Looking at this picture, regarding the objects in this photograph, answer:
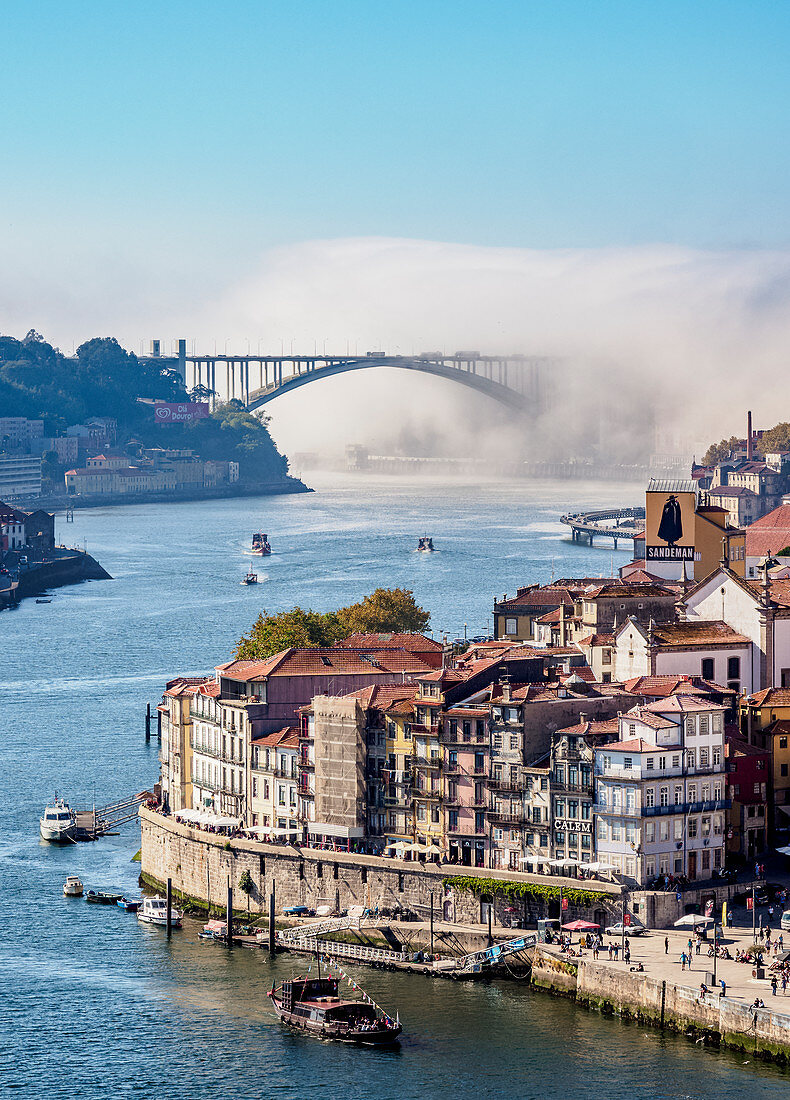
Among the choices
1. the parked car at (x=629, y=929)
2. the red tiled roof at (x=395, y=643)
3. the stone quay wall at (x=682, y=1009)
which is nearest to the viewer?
the stone quay wall at (x=682, y=1009)

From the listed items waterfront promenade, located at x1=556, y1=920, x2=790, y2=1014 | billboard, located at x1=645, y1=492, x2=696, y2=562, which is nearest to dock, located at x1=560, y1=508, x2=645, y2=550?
billboard, located at x1=645, y1=492, x2=696, y2=562

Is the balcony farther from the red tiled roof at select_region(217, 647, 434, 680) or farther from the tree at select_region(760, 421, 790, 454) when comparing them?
the tree at select_region(760, 421, 790, 454)

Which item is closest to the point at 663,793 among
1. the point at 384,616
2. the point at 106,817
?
the point at 106,817

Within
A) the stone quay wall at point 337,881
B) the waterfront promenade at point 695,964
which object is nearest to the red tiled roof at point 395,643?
the stone quay wall at point 337,881

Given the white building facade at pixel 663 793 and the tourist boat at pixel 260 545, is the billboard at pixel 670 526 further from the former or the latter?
the tourist boat at pixel 260 545

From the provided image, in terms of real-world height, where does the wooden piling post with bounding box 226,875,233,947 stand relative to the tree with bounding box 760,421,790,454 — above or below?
below

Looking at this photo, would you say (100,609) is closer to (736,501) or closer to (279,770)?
(736,501)

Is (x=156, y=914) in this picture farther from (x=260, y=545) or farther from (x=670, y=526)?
(x=260, y=545)
